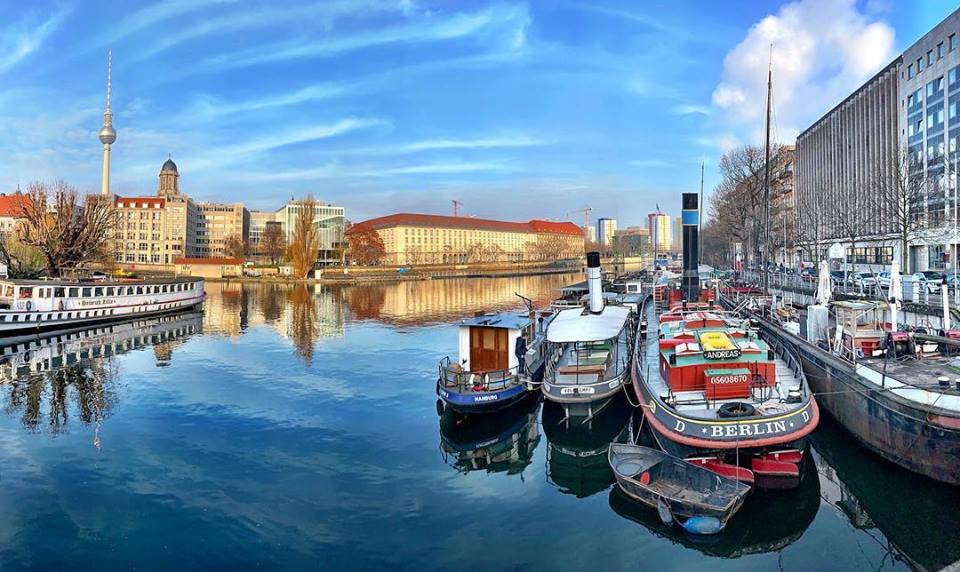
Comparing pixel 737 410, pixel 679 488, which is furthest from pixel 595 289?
pixel 679 488

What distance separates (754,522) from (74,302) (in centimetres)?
5699

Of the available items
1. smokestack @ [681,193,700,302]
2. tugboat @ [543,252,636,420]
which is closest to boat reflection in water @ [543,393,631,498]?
tugboat @ [543,252,636,420]

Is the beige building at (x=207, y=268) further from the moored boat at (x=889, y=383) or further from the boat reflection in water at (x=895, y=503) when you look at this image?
the boat reflection in water at (x=895, y=503)

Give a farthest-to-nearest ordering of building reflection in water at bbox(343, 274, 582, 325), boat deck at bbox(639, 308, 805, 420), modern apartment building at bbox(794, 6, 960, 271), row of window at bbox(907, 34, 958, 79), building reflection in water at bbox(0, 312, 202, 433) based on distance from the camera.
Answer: building reflection in water at bbox(343, 274, 582, 325), row of window at bbox(907, 34, 958, 79), modern apartment building at bbox(794, 6, 960, 271), building reflection in water at bbox(0, 312, 202, 433), boat deck at bbox(639, 308, 805, 420)

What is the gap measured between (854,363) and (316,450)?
1847cm

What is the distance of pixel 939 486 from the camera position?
14.9 m

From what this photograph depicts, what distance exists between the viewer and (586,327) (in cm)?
2470

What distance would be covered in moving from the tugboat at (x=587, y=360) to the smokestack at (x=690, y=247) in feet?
26.2

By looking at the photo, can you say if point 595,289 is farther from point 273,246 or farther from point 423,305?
point 273,246

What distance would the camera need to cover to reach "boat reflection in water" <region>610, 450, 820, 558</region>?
12.7m

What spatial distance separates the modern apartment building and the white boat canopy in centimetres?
2495

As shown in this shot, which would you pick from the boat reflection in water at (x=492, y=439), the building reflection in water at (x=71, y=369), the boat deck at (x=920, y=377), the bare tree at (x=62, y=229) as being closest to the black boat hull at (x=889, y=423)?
the boat deck at (x=920, y=377)

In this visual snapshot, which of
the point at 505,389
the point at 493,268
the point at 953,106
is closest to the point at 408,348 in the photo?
the point at 505,389

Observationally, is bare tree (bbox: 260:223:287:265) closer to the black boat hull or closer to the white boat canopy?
the white boat canopy
